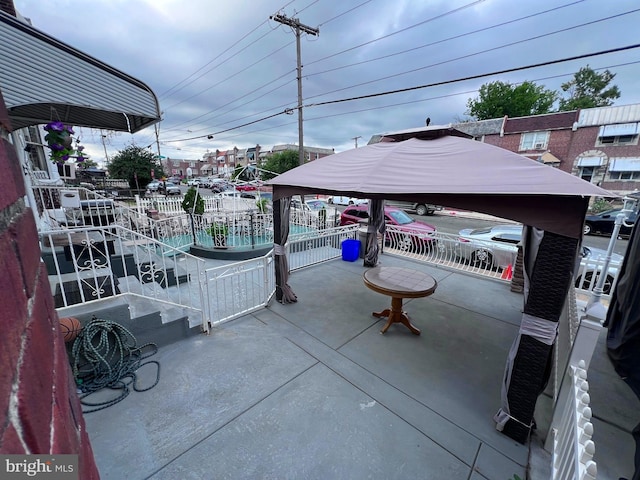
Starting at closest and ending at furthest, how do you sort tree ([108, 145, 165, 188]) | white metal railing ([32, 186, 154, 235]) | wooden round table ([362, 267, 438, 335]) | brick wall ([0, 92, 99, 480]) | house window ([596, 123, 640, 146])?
brick wall ([0, 92, 99, 480]) < wooden round table ([362, 267, 438, 335]) < white metal railing ([32, 186, 154, 235]) < house window ([596, 123, 640, 146]) < tree ([108, 145, 165, 188])

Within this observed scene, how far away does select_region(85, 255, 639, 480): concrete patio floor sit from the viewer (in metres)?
2.33

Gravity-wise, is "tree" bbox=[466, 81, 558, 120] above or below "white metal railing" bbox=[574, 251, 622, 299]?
above

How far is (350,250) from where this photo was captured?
24.3 ft

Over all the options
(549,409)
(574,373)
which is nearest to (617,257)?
(549,409)

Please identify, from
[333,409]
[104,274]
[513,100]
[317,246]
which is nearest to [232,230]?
[317,246]

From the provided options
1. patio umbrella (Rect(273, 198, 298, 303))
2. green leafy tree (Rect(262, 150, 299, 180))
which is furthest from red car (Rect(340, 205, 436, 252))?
green leafy tree (Rect(262, 150, 299, 180))

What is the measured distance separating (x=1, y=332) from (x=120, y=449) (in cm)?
302

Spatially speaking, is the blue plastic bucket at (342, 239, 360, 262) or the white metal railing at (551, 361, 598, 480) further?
the blue plastic bucket at (342, 239, 360, 262)

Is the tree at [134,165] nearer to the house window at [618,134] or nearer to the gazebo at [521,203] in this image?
the gazebo at [521,203]

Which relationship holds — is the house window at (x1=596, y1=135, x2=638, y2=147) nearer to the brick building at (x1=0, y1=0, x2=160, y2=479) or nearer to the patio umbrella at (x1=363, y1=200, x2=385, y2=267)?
the patio umbrella at (x1=363, y1=200, x2=385, y2=267)

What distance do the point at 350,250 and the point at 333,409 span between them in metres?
4.86

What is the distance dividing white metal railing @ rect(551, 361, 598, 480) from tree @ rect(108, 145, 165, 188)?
80.4 ft

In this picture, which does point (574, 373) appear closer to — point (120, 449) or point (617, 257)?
point (120, 449)

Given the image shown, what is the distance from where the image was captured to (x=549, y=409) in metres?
2.98
